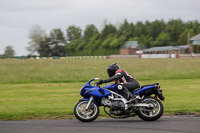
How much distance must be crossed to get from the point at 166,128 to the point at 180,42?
399 ft

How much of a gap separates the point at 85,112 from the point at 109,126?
3.47ft

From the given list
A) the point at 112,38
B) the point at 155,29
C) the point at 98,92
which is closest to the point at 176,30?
the point at 155,29

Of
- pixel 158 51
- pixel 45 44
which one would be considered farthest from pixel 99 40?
pixel 158 51

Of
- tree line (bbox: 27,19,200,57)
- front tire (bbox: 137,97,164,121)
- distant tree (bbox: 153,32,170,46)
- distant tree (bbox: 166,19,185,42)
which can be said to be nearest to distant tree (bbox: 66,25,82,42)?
tree line (bbox: 27,19,200,57)

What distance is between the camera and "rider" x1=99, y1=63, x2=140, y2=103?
896 centimetres

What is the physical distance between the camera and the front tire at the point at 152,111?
29.0 feet

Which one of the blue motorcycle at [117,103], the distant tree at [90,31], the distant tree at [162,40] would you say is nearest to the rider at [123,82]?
the blue motorcycle at [117,103]

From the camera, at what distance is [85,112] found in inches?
358

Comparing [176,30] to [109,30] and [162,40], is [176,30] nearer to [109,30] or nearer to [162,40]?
[162,40]

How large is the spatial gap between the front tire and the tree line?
116737mm

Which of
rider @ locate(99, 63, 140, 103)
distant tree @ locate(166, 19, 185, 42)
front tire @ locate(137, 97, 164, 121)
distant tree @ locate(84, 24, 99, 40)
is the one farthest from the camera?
distant tree @ locate(84, 24, 99, 40)

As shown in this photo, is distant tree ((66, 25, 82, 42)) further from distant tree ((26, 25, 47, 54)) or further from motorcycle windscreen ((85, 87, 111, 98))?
motorcycle windscreen ((85, 87, 111, 98))

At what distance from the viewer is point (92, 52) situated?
15650 centimetres

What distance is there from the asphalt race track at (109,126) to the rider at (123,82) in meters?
0.73
